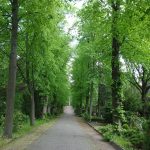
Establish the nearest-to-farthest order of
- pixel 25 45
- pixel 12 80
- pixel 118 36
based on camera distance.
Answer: pixel 12 80 < pixel 118 36 < pixel 25 45

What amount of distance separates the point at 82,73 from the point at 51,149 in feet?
152

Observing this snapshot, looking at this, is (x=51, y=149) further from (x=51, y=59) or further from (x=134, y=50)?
(x=51, y=59)

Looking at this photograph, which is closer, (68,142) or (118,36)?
(68,142)

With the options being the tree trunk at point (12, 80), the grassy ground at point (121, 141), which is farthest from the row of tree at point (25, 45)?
the grassy ground at point (121, 141)

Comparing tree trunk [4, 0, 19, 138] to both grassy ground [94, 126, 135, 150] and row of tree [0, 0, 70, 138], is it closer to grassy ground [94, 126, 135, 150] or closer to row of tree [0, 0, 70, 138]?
row of tree [0, 0, 70, 138]

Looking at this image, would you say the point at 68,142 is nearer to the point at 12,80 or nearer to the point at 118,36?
the point at 12,80

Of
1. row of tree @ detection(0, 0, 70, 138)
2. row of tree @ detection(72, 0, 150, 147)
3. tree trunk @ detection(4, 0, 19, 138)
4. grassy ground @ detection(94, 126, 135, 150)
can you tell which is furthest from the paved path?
row of tree @ detection(72, 0, 150, 147)

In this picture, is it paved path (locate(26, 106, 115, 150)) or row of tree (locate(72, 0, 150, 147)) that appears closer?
row of tree (locate(72, 0, 150, 147))

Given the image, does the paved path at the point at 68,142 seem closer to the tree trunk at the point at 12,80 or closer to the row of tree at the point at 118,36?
the tree trunk at the point at 12,80

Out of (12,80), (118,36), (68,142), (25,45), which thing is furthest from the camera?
(25,45)

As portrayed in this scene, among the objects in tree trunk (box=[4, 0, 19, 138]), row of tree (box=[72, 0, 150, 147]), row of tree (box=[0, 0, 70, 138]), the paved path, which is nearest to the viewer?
row of tree (box=[72, 0, 150, 147])

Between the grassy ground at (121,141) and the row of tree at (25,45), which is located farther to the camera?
the row of tree at (25,45)

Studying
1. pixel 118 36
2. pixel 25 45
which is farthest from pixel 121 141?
pixel 25 45

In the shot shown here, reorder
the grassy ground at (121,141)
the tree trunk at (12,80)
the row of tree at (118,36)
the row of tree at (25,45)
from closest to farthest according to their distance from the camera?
the row of tree at (118,36), the grassy ground at (121,141), the tree trunk at (12,80), the row of tree at (25,45)
